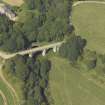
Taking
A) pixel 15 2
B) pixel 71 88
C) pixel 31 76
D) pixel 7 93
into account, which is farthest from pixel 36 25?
pixel 7 93

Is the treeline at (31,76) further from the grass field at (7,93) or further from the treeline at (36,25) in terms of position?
the treeline at (36,25)

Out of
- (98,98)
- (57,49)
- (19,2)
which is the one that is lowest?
(98,98)

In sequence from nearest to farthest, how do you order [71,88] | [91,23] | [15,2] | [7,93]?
[7,93]
[71,88]
[91,23]
[15,2]

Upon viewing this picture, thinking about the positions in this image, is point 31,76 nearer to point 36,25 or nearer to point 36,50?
point 36,50

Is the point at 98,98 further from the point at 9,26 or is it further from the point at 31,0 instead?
the point at 31,0

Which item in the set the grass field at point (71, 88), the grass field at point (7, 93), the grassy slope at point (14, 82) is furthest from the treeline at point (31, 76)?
the grass field at point (7, 93)

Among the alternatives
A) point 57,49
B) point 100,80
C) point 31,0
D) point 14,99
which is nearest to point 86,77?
point 100,80
